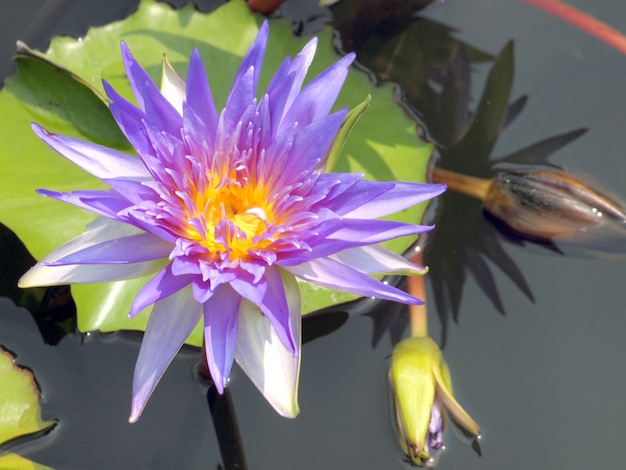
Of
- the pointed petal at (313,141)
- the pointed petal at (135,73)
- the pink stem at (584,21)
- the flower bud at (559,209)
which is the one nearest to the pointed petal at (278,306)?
the pointed petal at (313,141)

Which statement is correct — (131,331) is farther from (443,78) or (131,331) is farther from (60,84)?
(443,78)

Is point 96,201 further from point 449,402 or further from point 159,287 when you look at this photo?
point 449,402

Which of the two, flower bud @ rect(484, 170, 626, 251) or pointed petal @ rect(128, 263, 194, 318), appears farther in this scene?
flower bud @ rect(484, 170, 626, 251)

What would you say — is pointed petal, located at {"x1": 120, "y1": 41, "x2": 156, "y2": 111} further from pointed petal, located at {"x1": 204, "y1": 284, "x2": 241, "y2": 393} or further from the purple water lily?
pointed petal, located at {"x1": 204, "y1": 284, "x2": 241, "y2": 393}

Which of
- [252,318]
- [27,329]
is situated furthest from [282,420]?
[27,329]

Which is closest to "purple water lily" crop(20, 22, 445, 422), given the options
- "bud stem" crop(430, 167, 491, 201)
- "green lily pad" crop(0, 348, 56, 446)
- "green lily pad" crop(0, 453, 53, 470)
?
"green lily pad" crop(0, 348, 56, 446)

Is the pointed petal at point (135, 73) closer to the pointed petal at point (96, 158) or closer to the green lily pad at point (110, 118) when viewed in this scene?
the pointed petal at point (96, 158)
